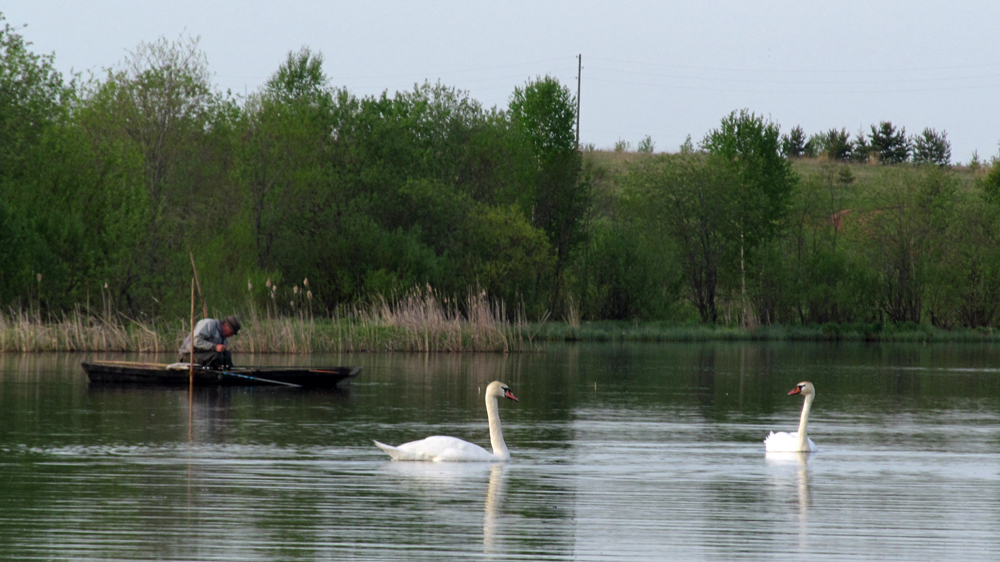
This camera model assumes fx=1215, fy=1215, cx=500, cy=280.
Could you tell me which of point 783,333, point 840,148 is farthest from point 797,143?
point 783,333

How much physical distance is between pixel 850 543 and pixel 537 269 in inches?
1676

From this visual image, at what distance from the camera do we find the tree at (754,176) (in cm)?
5894

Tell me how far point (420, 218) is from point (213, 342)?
27.5 metres

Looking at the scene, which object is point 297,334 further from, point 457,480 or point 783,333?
point 783,333

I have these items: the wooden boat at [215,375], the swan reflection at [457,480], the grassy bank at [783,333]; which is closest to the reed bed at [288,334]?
the wooden boat at [215,375]

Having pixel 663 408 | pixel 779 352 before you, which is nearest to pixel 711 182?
pixel 779 352

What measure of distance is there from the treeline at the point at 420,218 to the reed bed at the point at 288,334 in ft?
7.45

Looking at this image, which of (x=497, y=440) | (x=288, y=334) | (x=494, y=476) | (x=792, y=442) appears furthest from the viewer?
(x=288, y=334)

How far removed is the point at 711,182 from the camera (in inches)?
2297

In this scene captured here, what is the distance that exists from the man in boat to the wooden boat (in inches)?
13.2

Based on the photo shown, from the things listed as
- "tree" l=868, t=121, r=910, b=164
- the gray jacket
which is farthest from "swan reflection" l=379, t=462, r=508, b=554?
"tree" l=868, t=121, r=910, b=164

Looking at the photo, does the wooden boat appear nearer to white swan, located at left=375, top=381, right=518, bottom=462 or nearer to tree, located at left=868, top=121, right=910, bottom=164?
white swan, located at left=375, top=381, right=518, bottom=462

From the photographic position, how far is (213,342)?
25.1m

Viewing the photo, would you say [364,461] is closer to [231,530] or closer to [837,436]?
[231,530]
